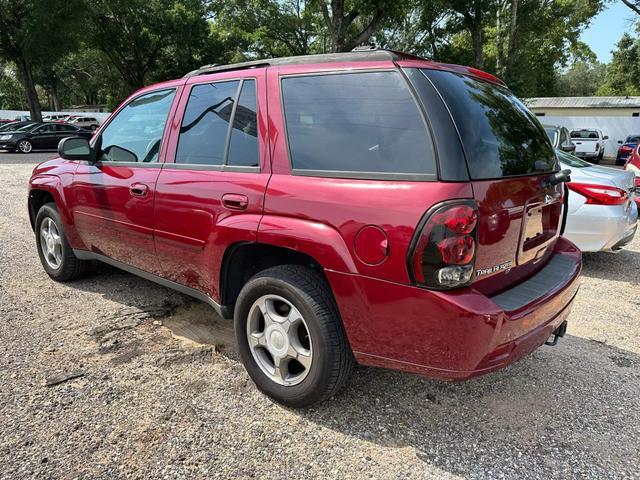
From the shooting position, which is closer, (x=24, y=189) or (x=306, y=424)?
(x=306, y=424)

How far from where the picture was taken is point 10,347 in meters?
3.38

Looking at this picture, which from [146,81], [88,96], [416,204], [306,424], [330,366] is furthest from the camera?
[88,96]

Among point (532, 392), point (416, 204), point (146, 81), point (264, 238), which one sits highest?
point (146, 81)

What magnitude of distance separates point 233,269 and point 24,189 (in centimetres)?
1005

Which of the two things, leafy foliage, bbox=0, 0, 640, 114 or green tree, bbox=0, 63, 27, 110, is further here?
green tree, bbox=0, 63, 27, 110

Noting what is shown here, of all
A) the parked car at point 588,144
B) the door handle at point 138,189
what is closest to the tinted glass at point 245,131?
the door handle at point 138,189

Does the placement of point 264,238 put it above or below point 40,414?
above

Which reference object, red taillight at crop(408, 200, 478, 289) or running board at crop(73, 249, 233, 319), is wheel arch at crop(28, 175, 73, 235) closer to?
running board at crop(73, 249, 233, 319)

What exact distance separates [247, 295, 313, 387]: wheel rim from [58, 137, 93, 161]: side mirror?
218 centimetres

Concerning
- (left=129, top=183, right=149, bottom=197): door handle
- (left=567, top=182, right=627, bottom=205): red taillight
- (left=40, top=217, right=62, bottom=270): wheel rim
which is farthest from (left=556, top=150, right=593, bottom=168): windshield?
(left=40, top=217, right=62, bottom=270): wheel rim

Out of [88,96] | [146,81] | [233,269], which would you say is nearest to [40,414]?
[233,269]

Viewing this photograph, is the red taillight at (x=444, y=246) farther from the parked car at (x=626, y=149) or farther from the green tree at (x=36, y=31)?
the green tree at (x=36, y=31)

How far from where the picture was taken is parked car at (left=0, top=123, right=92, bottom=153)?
21.8 meters

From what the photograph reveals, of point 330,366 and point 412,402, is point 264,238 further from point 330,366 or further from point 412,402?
point 412,402
